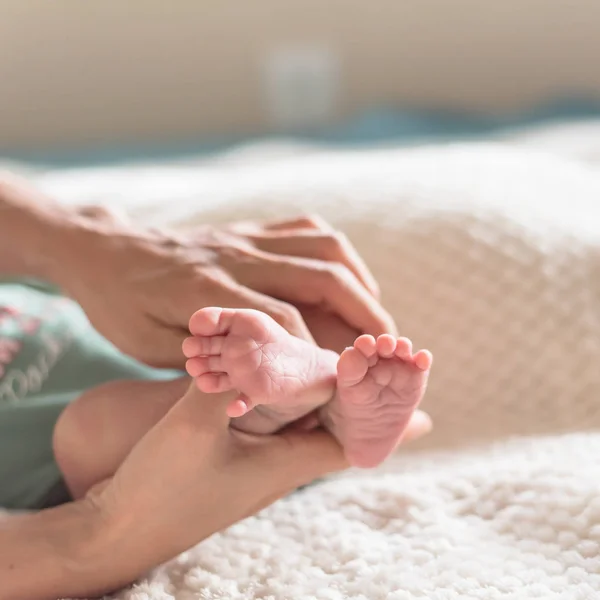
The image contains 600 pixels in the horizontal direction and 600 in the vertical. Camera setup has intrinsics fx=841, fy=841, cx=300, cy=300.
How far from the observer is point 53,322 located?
0.84 meters

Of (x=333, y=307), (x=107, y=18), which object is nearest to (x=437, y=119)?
(x=107, y=18)

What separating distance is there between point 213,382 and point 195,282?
16 cm

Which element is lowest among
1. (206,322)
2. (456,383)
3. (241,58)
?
(456,383)

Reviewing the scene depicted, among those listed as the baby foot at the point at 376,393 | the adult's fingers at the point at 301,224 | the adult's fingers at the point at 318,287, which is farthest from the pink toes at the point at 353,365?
the adult's fingers at the point at 301,224

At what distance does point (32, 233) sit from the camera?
0.76 meters

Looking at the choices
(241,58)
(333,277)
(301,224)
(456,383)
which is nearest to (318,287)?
(333,277)

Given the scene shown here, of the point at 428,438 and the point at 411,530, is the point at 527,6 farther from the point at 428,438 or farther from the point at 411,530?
the point at 411,530

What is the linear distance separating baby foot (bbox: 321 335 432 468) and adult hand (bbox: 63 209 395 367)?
0.27 feet

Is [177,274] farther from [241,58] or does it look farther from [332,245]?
[241,58]

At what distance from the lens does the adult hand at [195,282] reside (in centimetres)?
66

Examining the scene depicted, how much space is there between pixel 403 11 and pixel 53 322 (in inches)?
47.1

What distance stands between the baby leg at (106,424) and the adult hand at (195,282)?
0.04 meters

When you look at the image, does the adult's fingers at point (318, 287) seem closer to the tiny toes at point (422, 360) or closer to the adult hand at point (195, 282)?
the adult hand at point (195, 282)

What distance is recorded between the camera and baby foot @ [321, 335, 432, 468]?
545 millimetres
